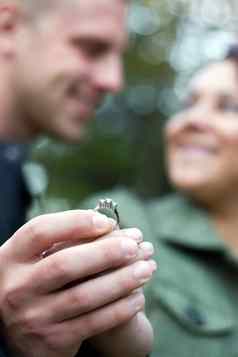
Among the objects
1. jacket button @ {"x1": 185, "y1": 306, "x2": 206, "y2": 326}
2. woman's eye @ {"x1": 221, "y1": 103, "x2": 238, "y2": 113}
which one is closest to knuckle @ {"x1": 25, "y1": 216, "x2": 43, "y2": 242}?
jacket button @ {"x1": 185, "y1": 306, "x2": 206, "y2": 326}

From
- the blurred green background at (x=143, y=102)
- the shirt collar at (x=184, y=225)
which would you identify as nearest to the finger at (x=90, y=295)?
the shirt collar at (x=184, y=225)

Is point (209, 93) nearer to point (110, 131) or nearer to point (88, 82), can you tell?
point (88, 82)

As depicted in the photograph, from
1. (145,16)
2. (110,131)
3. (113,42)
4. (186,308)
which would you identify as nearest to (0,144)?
(186,308)

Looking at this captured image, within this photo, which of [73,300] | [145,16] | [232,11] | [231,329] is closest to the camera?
[73,300]

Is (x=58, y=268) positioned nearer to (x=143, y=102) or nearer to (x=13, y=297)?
(x=13, y=297)

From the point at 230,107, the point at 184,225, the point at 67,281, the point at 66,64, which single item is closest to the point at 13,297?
the point at 67,281

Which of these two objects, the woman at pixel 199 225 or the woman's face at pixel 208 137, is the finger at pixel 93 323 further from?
the woman's face at pixel 208 137
